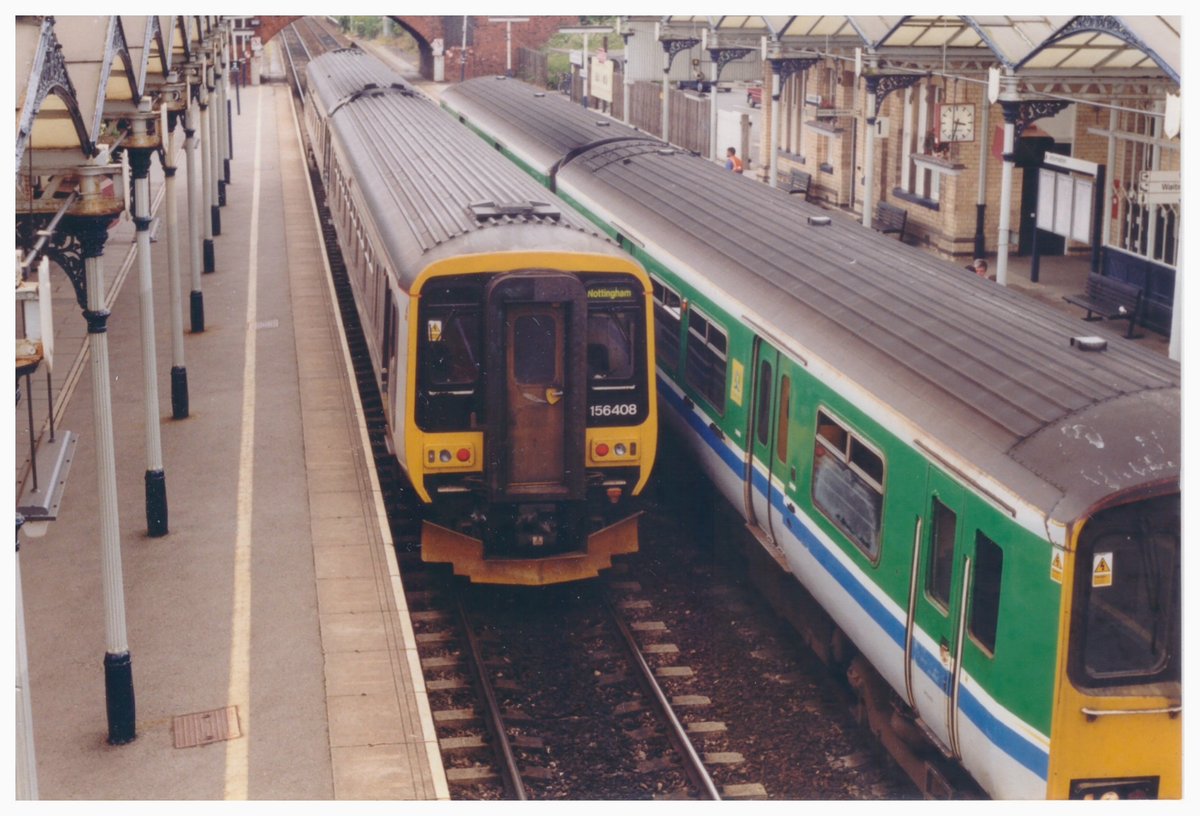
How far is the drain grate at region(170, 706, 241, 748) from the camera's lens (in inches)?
386

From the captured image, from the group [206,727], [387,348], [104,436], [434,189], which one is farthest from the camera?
[434,189]

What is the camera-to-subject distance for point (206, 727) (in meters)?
9.98

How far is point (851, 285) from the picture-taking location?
1093 cm

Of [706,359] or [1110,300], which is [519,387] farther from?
[1110,300]

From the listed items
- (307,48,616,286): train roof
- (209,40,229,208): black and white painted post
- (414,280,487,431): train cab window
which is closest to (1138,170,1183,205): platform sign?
(307,48,616,286): train roof

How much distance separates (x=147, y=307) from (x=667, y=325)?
15.2 ft

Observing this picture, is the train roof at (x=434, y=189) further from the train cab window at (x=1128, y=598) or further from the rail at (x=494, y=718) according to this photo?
the train cab window at (x=1128, y=598)

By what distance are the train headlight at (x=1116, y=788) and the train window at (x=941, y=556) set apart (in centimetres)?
121

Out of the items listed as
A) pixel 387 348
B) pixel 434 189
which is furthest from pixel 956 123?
pixel 387 348

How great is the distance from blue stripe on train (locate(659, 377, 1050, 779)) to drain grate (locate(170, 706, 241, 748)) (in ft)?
13.0

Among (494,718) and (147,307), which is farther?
(147,307)

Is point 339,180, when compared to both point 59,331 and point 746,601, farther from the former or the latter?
point 746,601

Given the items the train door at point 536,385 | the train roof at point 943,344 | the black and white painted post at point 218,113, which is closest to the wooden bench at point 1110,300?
the train roof at point 943,344

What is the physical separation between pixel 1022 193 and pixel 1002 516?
18.5m
